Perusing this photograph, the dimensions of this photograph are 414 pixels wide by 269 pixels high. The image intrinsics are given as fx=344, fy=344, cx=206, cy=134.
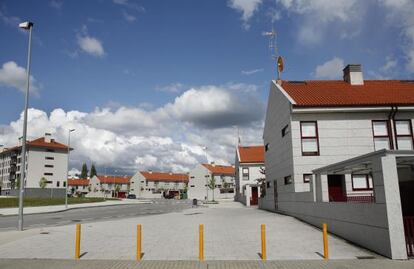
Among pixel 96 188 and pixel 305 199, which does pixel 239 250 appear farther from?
pixel 96 188

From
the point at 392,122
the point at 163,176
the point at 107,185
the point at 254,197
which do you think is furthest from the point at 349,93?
the point at 107,185

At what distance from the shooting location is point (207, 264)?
9.30m

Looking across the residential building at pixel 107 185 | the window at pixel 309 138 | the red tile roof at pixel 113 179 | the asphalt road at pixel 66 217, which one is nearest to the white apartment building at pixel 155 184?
the residential building at pixel 107 185

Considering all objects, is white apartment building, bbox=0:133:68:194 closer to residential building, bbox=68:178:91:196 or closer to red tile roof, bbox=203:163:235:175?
residential building, bbox=68:178:91:196

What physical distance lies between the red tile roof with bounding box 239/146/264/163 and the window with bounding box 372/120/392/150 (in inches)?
1358

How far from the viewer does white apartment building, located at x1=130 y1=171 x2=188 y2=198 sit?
369 feet

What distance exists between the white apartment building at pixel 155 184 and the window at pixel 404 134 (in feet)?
303

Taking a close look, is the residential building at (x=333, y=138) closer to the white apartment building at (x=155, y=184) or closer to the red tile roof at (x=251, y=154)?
the red tile roof at (x=251, y=154)

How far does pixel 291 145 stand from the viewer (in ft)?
70.2

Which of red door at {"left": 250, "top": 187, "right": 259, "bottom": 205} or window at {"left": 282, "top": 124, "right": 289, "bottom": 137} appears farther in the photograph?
red door at {"left": 250, "top": 187, "right": 259, "bottom": 205}

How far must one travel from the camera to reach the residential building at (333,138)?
16.0 meters

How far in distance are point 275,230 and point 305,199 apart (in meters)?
3.64

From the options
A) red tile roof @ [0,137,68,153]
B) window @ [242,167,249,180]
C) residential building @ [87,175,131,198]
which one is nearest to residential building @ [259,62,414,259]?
window @ [242,167,249,180]

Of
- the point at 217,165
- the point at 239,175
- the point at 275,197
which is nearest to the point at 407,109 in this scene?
the point at 275,197
